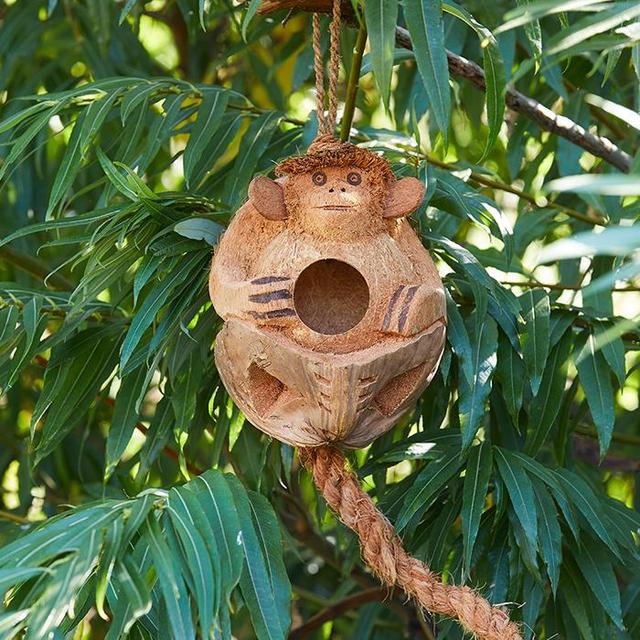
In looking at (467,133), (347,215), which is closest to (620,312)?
(467,133)

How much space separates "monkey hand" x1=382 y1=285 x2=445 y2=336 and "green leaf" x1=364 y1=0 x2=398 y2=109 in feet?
0.61

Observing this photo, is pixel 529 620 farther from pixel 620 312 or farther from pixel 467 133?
pixel 620 312

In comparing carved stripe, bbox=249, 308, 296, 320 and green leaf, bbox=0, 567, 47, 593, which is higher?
carved stripe, bbox=249, 308, 296, 320

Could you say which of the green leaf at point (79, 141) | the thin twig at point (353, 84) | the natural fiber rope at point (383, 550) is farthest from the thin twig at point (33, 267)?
the natural fiber rope at point (383, 550)

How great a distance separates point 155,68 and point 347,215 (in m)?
1.38

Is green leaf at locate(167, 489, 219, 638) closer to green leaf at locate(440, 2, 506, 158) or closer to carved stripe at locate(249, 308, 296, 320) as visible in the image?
carved stripe at locate(249, 308, 296, 320)

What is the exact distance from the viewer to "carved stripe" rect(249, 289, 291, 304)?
135 cm

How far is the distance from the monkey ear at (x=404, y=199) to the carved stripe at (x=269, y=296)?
15 cm

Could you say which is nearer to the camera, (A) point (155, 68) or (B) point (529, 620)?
(B) point (529, 620)

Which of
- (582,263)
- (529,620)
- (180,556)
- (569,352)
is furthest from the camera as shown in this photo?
(582,263)

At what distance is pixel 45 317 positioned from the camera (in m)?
1.72

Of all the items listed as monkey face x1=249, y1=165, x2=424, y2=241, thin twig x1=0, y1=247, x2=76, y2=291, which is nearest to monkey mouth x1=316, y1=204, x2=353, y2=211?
monkey face x1=249, y1=165, x2=424, y2=241

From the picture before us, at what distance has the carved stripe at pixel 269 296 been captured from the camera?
1348 mm

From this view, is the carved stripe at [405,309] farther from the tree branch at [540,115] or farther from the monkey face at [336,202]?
the tree branch at [540,115]
